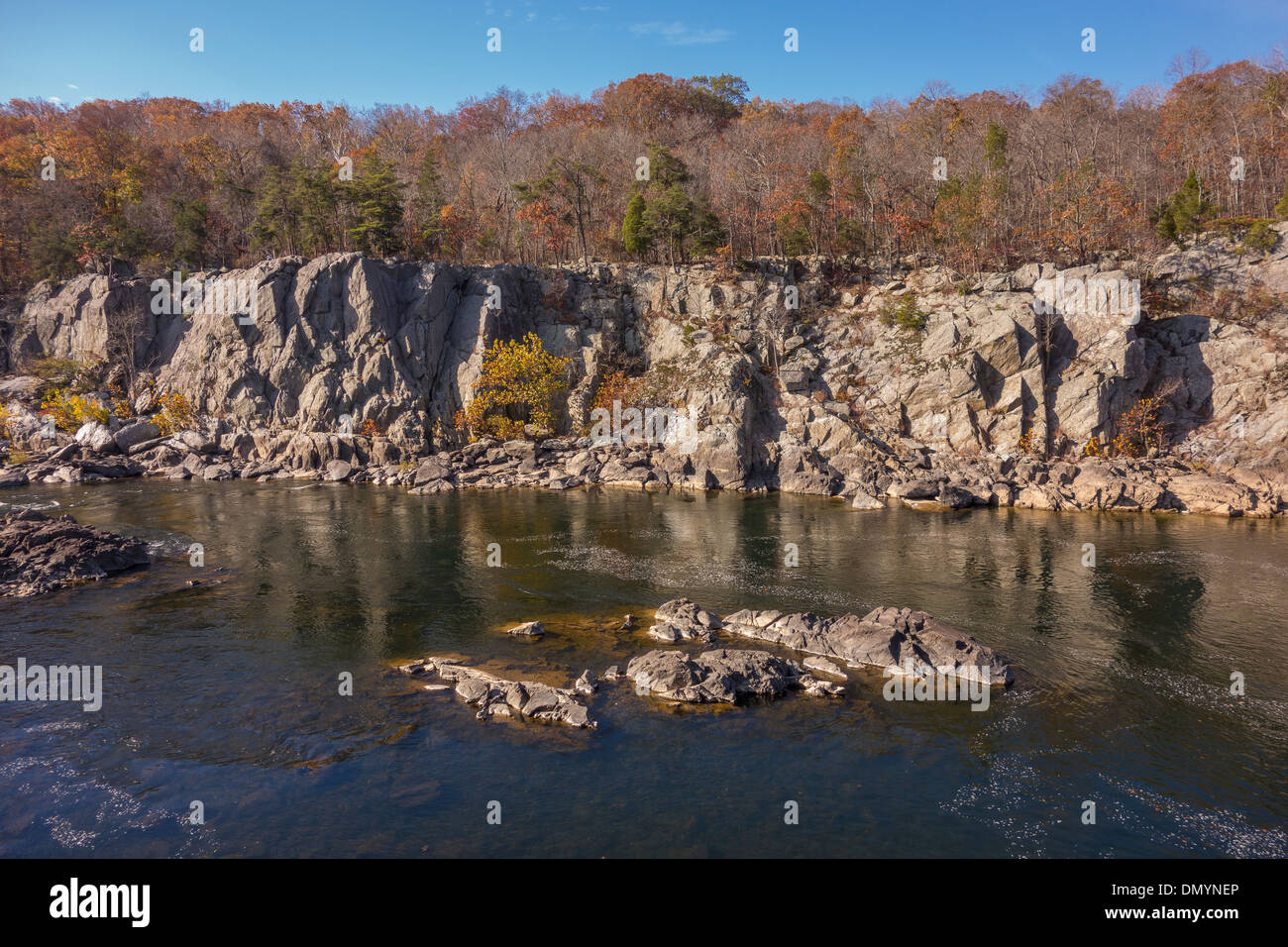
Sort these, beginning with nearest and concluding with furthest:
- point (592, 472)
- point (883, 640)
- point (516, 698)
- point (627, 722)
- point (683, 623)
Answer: point (627, 722), point (516, 698), point (883, 640), point (683, 623), point (592, 472)

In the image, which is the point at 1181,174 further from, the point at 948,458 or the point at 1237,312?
the point at 948,458

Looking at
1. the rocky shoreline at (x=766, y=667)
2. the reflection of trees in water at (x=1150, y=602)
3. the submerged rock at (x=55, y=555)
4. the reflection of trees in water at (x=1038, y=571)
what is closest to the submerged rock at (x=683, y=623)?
the rocky shoreline at (x=766, y=667)

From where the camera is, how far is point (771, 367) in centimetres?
5866

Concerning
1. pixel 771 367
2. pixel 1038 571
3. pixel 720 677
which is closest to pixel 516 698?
pixel 720 677

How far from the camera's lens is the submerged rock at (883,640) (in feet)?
65.7

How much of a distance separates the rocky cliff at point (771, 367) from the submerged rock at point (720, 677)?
28.8 m

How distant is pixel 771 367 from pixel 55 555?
47.4 meters

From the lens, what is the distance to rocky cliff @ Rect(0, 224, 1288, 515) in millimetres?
47062

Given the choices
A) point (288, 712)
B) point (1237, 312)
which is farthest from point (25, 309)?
point (1237, 312)

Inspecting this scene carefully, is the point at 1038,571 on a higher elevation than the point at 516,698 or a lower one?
higher

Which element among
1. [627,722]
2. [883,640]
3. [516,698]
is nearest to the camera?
[627,722]

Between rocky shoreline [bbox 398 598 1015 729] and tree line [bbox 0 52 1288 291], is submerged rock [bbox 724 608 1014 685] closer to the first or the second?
rocky shoreline [bbox 398 598 1015 729]

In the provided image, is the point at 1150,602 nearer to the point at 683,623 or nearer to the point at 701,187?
the point at 683,623

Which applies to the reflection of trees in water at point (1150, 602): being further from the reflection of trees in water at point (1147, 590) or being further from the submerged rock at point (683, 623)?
the submerged rock at point (683, 623)
